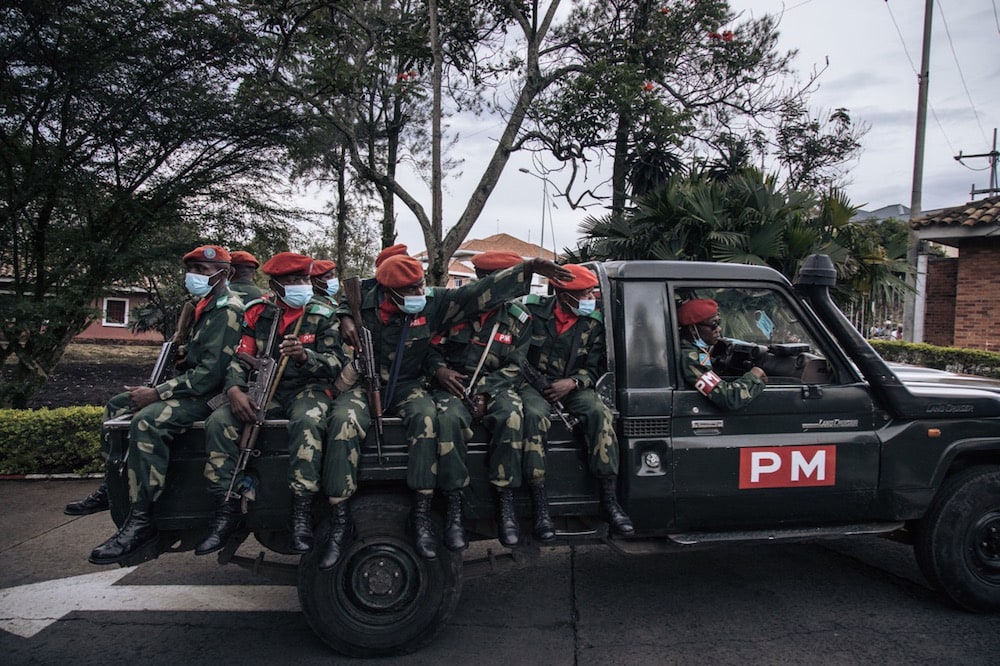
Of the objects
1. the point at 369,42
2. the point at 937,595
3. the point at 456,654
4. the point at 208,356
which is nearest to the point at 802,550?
the point at 937,595

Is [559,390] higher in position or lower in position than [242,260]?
lower

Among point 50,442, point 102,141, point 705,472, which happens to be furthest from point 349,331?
point 102,141

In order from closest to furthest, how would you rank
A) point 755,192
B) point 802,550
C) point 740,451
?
point 740,451 < point 802,550 < point 755,192

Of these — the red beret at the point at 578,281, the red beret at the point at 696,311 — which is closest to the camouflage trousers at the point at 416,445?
the red beret at the point at 578,281

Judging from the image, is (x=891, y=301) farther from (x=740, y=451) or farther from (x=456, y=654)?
(x=456, y=654)

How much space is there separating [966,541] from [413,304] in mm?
3356

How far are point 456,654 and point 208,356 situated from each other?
2062 millimetres

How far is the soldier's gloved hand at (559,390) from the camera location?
3.58 metres

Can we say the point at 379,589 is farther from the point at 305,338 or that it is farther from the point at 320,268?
the point at 320,268

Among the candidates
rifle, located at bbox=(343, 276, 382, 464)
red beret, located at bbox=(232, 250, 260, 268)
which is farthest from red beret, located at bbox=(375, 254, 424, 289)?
red beret, located at bbox=(232, 250, 260, 268)

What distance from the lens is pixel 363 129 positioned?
17.7 metres

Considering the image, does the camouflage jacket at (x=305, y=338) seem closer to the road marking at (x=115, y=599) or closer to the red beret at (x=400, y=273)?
the red beret at (x=400, y=273)

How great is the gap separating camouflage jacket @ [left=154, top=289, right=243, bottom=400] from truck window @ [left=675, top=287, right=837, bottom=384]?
8.30ft

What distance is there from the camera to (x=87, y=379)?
1375 cm
